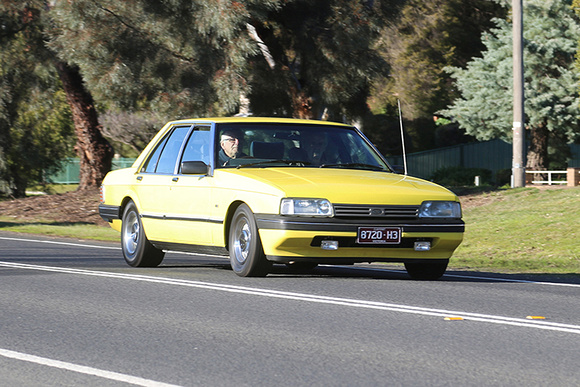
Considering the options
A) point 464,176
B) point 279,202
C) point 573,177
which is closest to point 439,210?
point 279,202

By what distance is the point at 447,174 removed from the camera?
42.5m

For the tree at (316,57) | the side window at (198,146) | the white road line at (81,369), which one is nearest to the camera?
the white road line at (81,369)

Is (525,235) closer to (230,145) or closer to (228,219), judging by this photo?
(230,145)

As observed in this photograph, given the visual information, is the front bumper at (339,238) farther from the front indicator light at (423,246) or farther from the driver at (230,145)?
the driver at (230,145)

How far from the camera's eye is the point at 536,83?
3738 centimetres

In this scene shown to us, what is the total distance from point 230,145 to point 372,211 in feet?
6.75

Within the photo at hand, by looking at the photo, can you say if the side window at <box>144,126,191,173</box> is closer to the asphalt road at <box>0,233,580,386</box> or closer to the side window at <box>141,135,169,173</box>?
the side window at <box>141,135,169,173</box>

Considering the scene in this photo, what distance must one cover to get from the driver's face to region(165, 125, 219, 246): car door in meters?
0.15

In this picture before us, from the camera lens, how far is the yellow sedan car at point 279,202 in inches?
363

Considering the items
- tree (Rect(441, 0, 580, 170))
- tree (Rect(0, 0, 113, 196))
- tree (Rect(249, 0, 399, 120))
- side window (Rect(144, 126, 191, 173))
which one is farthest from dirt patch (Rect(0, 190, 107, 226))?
tree (Rect(441, 0, 580, 170))

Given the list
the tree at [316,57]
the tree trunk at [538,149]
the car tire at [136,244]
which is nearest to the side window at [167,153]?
the car tire at [136,244]

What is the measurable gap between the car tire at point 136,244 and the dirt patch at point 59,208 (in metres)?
11.9

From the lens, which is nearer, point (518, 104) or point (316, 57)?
point (316, 57)

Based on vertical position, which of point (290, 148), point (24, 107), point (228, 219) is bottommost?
point (228, 219)
